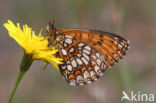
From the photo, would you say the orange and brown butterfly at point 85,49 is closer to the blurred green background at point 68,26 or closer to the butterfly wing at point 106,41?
the butterfly wing at point 106,41

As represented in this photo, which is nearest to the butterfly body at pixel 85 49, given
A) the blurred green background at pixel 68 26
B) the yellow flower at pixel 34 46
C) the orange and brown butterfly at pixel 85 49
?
the orange and brown butterfly at pixel 85 49

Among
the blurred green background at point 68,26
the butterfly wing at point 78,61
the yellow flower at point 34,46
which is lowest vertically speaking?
the blurred green background at point 68,26

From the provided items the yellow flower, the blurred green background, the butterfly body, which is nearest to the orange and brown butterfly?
the butterfly body

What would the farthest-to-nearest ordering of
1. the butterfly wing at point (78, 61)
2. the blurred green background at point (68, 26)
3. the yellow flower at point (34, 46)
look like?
1. the blurred green background at point (68, 26)
2. the butterfly wing at point (78, 61)
3. the yellow flower at point (34, 46)

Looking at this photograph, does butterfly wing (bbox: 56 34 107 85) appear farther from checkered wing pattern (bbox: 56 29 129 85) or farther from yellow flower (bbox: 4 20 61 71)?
yellow flower (bbox: 4 20 61 71)

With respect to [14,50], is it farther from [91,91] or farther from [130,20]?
[91,91]

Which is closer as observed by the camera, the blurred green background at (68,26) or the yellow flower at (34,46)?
the yellow flower at (34,46)

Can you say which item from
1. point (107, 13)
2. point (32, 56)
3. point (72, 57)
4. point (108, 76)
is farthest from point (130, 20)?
point (32, 56)

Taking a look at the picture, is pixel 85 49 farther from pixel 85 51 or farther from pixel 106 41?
pixel 106 41
